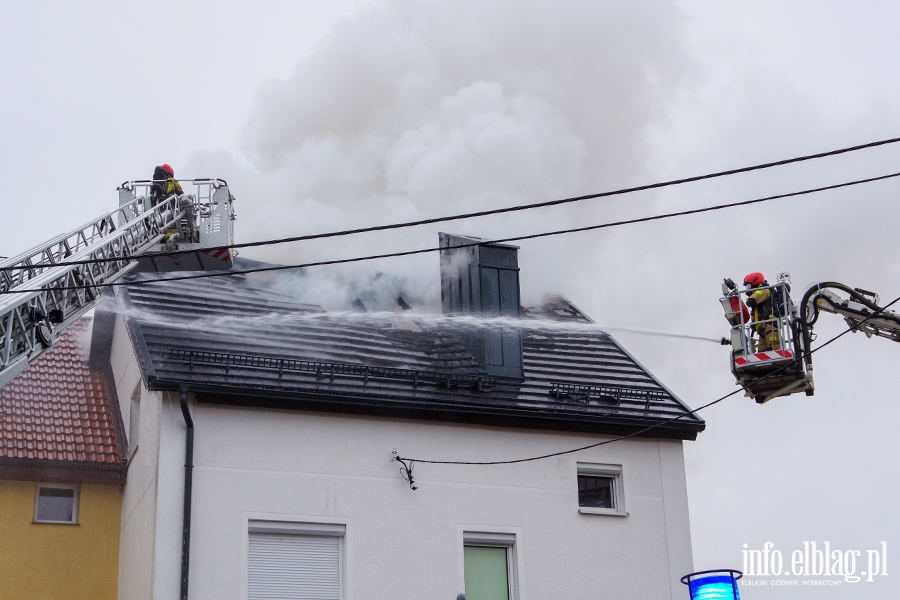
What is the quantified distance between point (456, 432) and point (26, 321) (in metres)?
5.63

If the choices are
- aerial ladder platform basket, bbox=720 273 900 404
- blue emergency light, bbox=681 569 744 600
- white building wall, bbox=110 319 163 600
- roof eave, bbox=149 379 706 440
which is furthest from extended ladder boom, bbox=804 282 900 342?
white building wall, bbox=110 319 163 600

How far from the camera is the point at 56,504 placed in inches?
588

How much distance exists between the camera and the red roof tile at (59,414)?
14.8 m

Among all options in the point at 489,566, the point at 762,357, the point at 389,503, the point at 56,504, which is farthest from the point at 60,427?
the point at 762,357

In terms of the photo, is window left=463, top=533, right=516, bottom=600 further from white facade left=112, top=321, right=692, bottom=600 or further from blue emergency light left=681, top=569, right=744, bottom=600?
blue emergency light left=681, top=569, right=744, bottom=600

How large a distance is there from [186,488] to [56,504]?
286 centimetres

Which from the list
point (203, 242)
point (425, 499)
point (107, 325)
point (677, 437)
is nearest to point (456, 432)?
point (425, 499)

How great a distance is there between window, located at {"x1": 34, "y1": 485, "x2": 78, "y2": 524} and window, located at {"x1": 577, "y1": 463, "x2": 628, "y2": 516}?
6631 millimetres

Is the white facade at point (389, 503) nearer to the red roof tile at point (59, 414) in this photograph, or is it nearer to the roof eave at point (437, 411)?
the roof eave at point (437, 411)

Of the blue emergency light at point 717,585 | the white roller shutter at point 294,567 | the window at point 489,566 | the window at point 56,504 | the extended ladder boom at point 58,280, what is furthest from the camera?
the window at point 56,504

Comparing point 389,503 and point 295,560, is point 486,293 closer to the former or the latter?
point 389,503

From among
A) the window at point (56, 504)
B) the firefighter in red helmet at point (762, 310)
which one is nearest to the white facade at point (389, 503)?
the window at point (56, 504)

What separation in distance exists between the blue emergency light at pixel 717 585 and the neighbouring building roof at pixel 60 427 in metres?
8.74

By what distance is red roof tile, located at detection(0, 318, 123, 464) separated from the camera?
1483 cm
